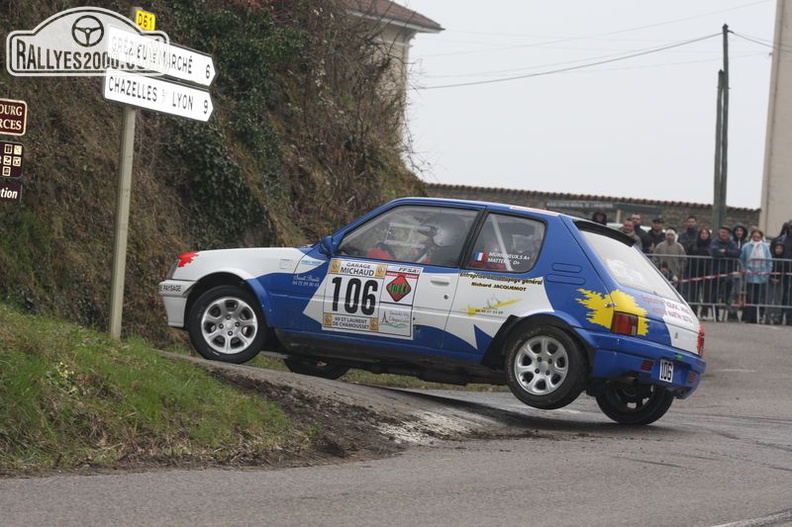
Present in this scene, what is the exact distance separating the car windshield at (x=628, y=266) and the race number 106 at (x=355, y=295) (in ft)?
6.17

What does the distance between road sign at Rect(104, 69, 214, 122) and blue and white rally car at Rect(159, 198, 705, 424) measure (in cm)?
163

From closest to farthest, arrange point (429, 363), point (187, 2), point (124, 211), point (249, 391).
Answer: point (249, 391), point (124, 211), point (429, 363), point (187, 2)

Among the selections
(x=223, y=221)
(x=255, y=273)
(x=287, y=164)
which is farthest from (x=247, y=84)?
(x=255, y=273)

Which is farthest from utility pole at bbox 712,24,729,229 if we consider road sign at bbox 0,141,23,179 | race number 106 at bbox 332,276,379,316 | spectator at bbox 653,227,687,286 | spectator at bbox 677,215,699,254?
road sign at bbox 0,141,23,179

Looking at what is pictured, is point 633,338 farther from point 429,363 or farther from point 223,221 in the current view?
point 223,221

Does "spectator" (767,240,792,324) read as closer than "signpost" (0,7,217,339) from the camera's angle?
No

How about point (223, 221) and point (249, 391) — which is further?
point (223, 221)

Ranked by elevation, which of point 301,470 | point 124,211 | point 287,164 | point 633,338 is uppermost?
point 287,164

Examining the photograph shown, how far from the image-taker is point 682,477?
8562 millimetres

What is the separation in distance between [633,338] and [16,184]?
4967 mm

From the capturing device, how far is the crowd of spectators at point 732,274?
87.9 feet

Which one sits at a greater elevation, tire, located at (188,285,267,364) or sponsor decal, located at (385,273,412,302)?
sponsor decal, located at (385,273,412,302)

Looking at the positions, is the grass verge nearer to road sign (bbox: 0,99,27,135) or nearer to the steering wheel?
road sign (bbox: 0,99,27,135)

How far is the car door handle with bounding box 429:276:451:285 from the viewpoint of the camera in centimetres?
1143
